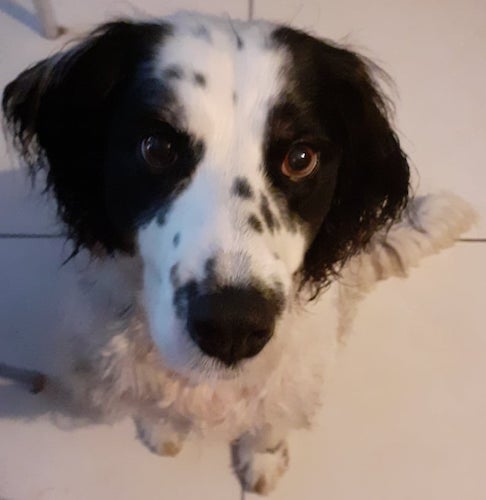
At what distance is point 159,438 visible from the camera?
55.5 inches

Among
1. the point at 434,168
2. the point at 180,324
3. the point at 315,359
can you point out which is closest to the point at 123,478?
the point at 315,359

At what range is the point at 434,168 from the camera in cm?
173

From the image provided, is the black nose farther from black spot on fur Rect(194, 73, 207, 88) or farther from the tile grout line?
the tile grout line

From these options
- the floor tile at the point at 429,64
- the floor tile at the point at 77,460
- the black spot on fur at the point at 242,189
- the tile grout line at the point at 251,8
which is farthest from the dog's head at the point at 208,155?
the tile grout line at the point at 251,8

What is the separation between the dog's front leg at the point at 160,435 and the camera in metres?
1.37

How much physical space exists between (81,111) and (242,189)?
0.24 metres

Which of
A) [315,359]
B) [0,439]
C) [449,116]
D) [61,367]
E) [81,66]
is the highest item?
[81,66]

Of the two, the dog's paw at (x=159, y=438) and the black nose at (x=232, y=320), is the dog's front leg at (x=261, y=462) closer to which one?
the dog's paw at (x=159, y=438)

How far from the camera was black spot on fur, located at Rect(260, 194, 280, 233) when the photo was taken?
2.87 feet

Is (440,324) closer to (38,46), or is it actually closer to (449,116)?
(449,116)

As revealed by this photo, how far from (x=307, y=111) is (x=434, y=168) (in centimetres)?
86

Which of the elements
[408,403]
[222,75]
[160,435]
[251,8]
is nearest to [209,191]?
[222,75]

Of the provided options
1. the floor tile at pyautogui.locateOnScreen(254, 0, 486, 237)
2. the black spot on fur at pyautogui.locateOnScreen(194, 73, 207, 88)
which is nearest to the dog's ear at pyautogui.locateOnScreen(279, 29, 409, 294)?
the black spot on fur at pyautogui.locateOnScreen(194, 73, 207, 88)

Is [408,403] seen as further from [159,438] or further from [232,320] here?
[232,320]
